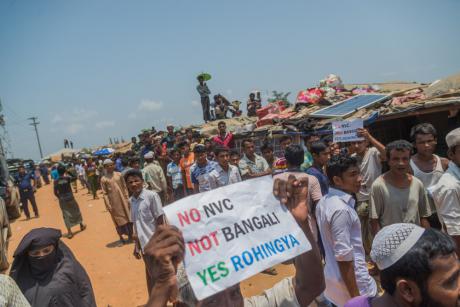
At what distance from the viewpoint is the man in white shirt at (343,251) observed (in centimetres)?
255

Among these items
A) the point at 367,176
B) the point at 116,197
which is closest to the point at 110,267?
the point at 116,197

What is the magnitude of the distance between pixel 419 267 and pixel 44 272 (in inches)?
111

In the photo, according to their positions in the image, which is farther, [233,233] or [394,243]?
[233,233]

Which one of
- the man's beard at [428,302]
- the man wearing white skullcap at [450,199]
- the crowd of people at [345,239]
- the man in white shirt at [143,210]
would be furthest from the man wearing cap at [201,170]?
the man's beard at [428,302]

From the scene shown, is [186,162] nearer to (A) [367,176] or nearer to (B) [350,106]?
(A) [367,176]

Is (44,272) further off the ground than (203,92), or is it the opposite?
(203,92)

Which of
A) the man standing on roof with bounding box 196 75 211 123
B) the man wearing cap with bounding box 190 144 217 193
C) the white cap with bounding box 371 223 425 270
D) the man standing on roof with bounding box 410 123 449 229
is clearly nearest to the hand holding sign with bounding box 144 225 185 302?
the white cap with bounding box 371 223 425 270

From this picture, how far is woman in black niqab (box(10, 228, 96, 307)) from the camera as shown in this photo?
9.00ft

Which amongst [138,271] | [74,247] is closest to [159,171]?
[138,271]

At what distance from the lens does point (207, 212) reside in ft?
5.35

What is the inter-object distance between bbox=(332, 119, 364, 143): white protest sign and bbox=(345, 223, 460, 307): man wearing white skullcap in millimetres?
3767

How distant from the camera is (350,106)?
29.5 feet

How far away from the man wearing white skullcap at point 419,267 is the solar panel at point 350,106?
716cm

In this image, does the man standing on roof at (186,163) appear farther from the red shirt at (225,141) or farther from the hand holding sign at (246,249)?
the hand holding sign at (246,249)
